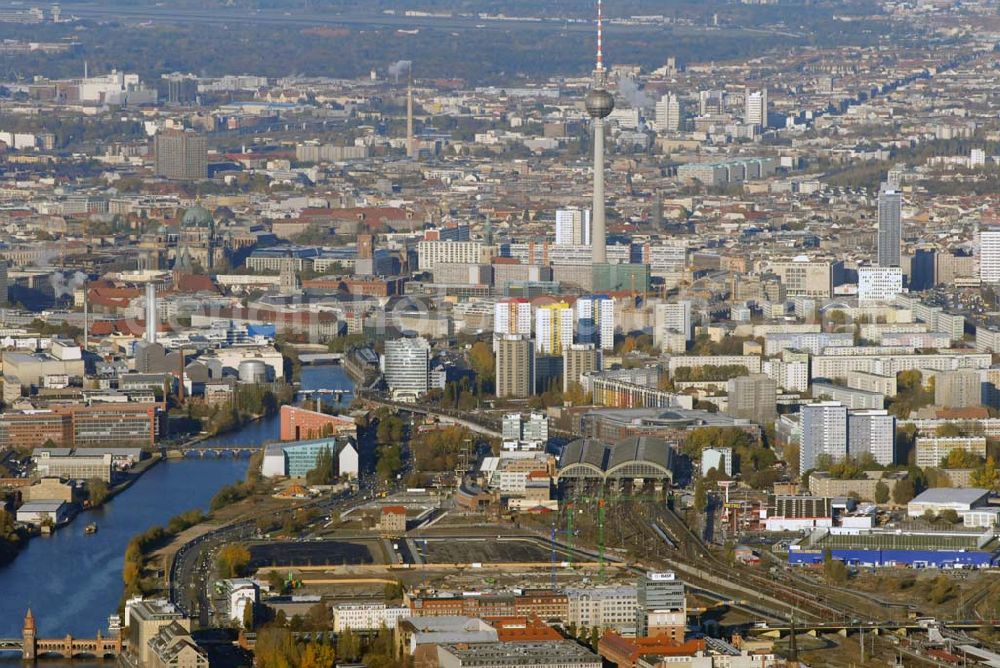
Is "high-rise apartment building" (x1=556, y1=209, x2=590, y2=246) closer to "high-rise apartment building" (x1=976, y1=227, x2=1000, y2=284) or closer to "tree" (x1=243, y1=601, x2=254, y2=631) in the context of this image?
"high-rise apartment building" (x1=976, y1=227, x2=1000, y2=284)

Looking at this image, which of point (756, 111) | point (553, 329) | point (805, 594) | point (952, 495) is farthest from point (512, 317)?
point (756, 111)

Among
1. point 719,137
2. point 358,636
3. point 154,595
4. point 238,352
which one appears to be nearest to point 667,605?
point 358,636

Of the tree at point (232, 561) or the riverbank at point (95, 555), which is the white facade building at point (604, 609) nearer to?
the tree at point (232, 561)

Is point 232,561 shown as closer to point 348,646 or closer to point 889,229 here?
point 348,646

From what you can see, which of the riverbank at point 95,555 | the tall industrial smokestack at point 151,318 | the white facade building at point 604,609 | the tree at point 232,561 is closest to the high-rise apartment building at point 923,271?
the tall industrial smokestack at point 151,318

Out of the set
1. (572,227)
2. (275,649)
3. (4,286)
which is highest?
(572,227)

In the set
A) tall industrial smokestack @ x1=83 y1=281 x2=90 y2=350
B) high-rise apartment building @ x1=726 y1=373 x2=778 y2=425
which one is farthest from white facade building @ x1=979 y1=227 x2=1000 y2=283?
high-rise apartment building @ x1=726 y1=373 x2=778 y2=425
